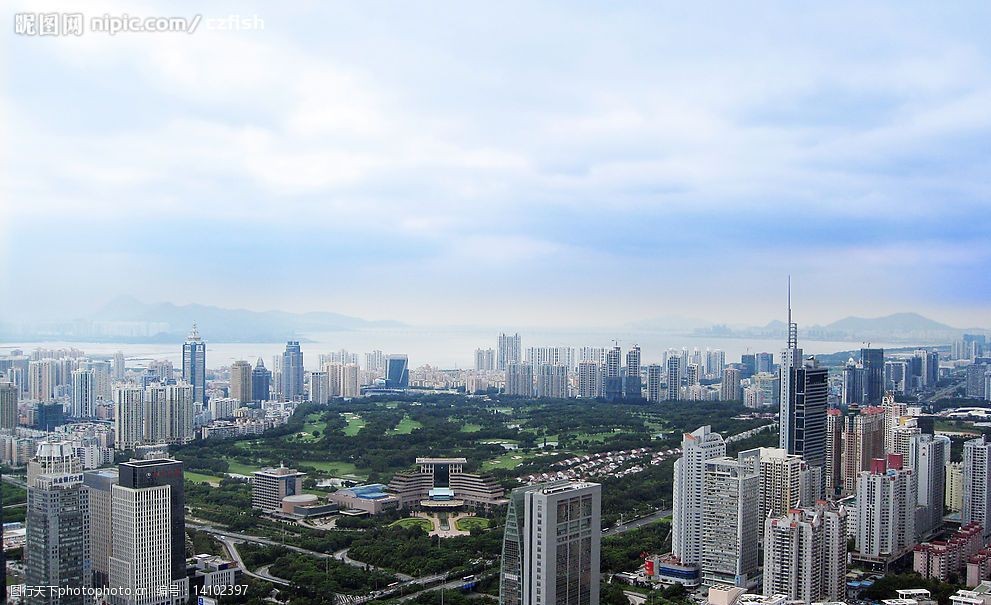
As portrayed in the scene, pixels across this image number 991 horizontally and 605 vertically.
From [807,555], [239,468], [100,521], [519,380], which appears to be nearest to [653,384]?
[519,380]

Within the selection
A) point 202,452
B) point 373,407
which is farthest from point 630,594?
point 373,407

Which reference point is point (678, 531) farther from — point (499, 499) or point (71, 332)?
point (71, 332)

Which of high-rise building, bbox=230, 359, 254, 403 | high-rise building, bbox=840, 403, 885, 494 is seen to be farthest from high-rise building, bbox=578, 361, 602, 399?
high-rise building, bbox=840, 403, 885, 494

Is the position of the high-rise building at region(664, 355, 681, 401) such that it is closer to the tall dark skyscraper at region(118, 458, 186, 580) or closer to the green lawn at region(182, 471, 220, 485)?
the green lawn at region(182, 471, 220, 485)

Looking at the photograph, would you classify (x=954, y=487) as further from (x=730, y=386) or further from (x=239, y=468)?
(x=239, y=468)

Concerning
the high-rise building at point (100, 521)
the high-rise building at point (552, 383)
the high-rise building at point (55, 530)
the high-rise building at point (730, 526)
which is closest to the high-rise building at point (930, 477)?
the high-rise building at point (730, 526)
